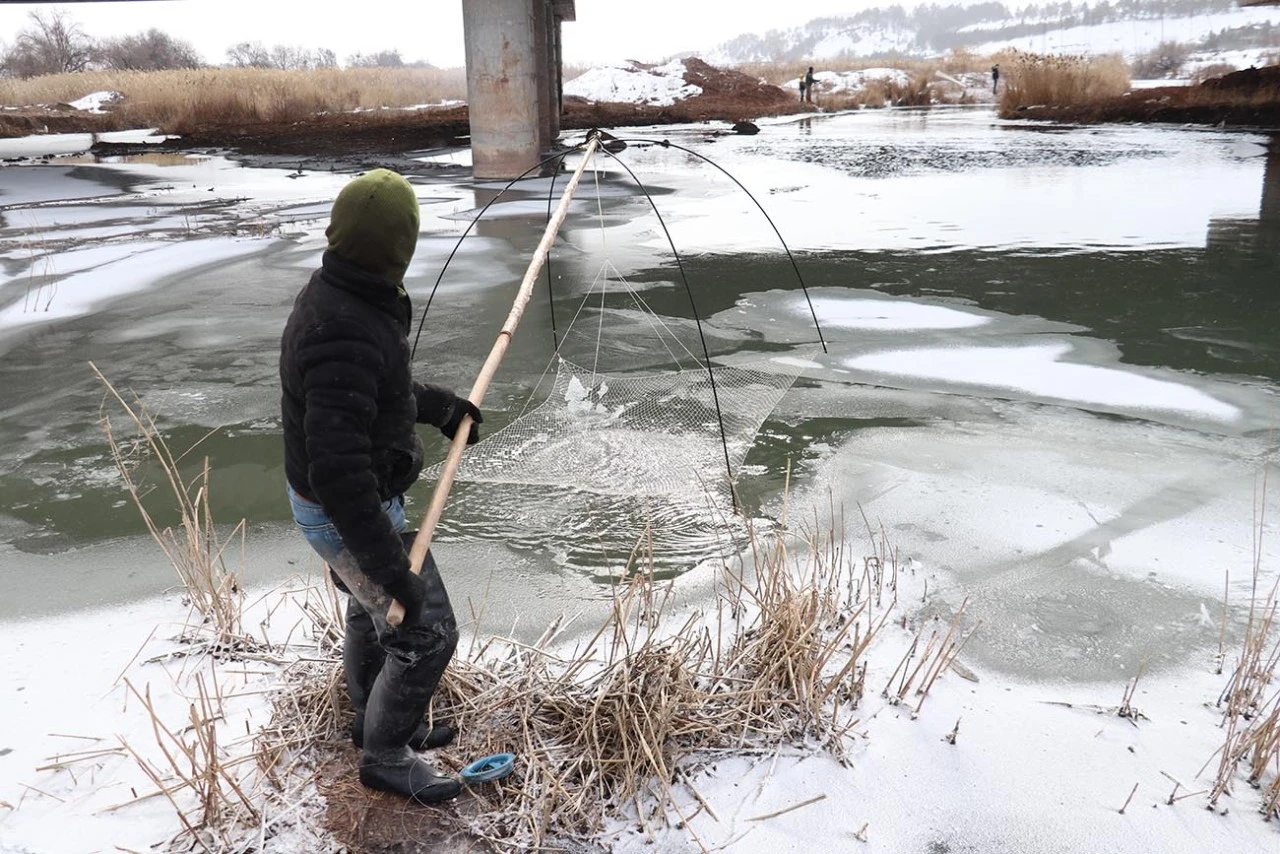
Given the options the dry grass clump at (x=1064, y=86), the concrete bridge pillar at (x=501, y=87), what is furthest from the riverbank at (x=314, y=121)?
the dry grass clump at (x=1064, y=86)

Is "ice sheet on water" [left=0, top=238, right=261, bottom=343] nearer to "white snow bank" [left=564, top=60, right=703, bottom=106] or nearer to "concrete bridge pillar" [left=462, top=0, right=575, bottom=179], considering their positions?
"concrete bridge pillar" [left=462, top=0, right=575, bottom=179]

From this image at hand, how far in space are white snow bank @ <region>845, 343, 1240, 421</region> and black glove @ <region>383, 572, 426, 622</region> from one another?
4.20 meters

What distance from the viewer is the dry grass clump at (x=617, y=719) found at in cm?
217

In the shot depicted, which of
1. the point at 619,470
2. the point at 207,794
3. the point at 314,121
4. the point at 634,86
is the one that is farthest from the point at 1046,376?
the point at 634,86

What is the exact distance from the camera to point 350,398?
1842 millimetres

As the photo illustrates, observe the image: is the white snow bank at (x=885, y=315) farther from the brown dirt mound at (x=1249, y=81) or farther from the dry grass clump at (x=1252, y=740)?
the brown dirt mound at (x=1249, y=81)

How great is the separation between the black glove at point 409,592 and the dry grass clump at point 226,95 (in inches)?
1059

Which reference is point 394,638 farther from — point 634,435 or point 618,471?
point 634,435

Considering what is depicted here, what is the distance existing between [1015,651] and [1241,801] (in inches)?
32.0

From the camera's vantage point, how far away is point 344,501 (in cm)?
183

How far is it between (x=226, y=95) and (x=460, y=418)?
2952cm

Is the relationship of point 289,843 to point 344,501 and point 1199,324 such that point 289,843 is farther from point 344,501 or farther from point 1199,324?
point 1199,324

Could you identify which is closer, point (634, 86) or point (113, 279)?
point (113, 279)

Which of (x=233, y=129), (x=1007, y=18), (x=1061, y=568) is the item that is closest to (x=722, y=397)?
(x=1061, y=568)
